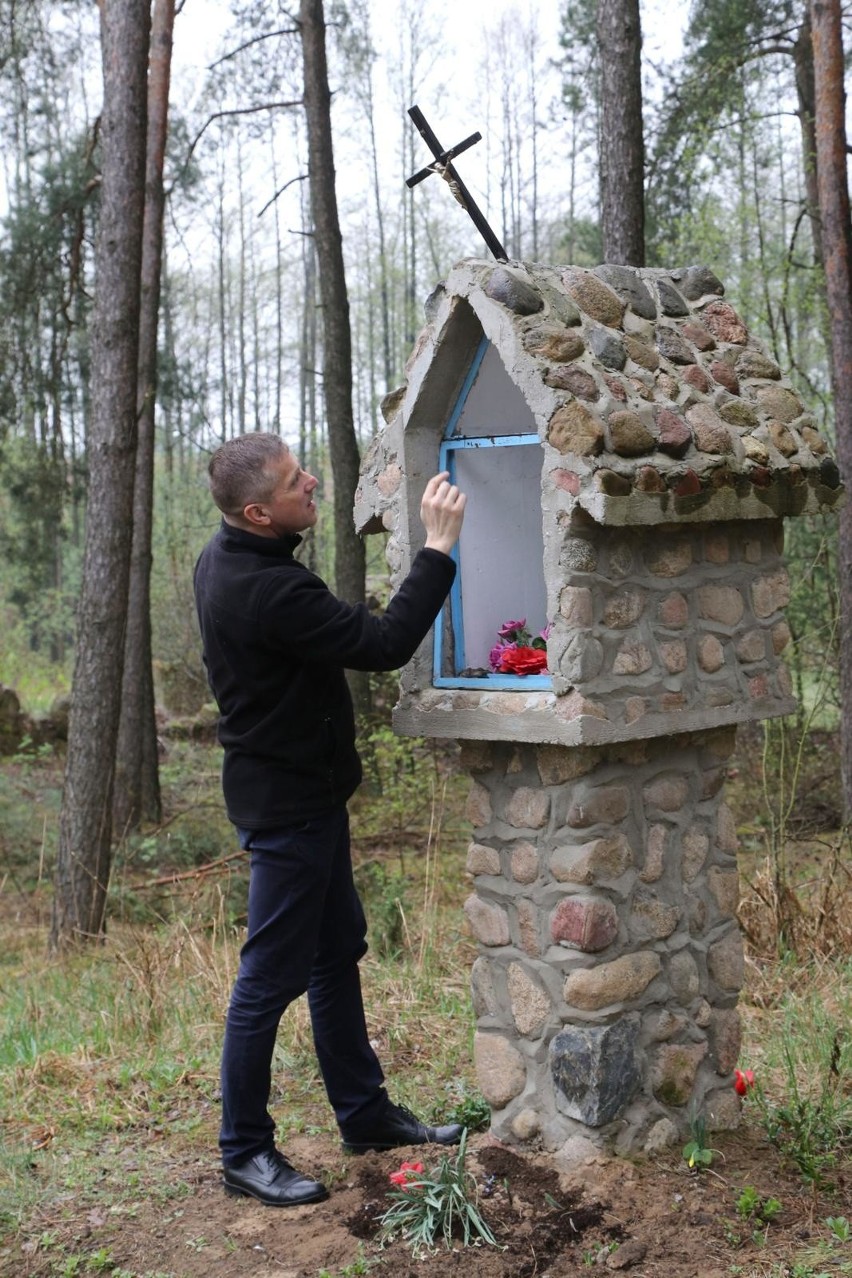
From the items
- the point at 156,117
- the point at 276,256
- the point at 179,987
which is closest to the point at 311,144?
the point at 156,117

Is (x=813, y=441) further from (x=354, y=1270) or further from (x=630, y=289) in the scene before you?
(x=354, y=1270)

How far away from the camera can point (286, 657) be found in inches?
135

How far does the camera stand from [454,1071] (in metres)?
4.58

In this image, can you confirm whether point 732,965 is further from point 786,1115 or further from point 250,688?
point 250,688

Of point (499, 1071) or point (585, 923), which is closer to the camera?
point (585, 923)

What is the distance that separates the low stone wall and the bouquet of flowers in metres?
0.23

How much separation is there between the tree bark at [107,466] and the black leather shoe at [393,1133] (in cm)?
379

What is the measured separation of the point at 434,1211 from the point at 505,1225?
0.63ft

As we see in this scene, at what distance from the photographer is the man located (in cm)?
335

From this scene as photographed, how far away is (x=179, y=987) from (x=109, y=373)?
3.63 metres

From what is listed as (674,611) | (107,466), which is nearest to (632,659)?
(674,611)

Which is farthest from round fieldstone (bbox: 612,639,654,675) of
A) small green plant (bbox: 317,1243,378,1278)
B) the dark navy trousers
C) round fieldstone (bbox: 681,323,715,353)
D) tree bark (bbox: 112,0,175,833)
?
tree bark (bbox: 112,0,175,833)

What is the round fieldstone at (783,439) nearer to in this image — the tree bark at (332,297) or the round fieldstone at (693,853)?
the round fieldstone at (693,853)

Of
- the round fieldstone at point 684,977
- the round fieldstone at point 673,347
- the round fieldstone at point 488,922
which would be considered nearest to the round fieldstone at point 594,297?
the round fieldstone at point 673,347
